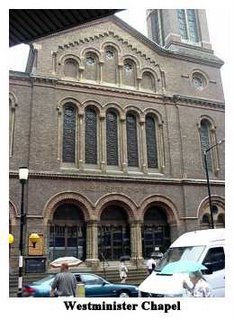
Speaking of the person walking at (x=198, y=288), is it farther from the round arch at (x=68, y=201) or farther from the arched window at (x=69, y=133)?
the arched window at (x=69, y=133)

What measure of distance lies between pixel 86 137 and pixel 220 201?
825 centimetres

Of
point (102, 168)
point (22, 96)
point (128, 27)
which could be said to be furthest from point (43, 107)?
point (128, 27)

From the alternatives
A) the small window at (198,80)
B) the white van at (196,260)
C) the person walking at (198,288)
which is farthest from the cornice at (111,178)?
the person walking at (198,288)

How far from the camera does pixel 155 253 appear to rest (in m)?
18.9

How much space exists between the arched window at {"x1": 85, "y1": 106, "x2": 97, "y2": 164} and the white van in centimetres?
906

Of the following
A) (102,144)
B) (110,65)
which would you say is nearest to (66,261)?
(102,144)

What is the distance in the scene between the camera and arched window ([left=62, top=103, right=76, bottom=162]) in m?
19.1

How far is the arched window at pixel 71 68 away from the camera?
20.5 metres

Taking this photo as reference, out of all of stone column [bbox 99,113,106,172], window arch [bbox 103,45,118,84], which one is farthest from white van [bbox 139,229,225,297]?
window arch [bbox 103,45,118,84]

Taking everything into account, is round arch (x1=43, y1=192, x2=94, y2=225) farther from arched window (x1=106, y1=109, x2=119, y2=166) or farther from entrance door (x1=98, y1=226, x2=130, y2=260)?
arched window (x1=106, y1=109, x2=119, y2=166)

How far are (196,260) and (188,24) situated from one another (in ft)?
65.8

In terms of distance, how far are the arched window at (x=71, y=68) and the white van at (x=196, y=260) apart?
12209 millimetres

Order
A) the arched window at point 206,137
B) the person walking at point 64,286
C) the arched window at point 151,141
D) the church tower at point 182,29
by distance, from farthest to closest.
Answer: the church tower at point 182,29 → the arched window at point 206,137 → the arched window at point 151,141 → the person walking at point 64,286

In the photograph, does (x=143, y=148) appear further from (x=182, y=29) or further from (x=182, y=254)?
(x=182, y=254)
